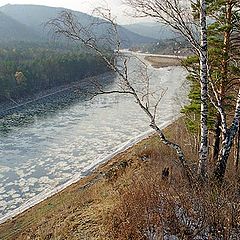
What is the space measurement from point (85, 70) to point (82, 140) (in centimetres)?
3745

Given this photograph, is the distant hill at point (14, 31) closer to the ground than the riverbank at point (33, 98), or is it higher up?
higher up

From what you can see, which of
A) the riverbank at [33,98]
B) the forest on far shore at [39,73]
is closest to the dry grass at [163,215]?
the riverbank at [33,98]

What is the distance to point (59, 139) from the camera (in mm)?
29031

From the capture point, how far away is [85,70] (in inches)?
2532

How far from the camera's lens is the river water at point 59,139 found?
20641mm

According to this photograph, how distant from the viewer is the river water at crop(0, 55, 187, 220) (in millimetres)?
20641

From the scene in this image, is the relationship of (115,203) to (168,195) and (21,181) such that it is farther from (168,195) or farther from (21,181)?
(21,181)

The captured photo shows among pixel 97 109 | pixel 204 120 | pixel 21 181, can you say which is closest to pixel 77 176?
pixel 21 181

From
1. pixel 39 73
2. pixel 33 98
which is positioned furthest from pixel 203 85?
pixel 39 73

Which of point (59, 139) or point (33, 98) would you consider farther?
point (33, 98)

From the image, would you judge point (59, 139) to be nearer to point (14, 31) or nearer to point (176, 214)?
point (176, 214)

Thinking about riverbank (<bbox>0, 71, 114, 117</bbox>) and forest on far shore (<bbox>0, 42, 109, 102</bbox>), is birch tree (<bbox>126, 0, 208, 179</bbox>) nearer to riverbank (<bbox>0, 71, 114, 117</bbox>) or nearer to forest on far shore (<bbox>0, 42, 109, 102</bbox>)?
riverbank (<bbox>0, 71, 114, 117</bbox>)

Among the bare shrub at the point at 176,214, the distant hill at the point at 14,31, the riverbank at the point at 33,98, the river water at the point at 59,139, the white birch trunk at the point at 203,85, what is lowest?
the riverbank at the point at 33,98

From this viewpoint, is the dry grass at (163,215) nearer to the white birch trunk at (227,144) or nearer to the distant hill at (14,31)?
the white birch trunk at (227,144)
